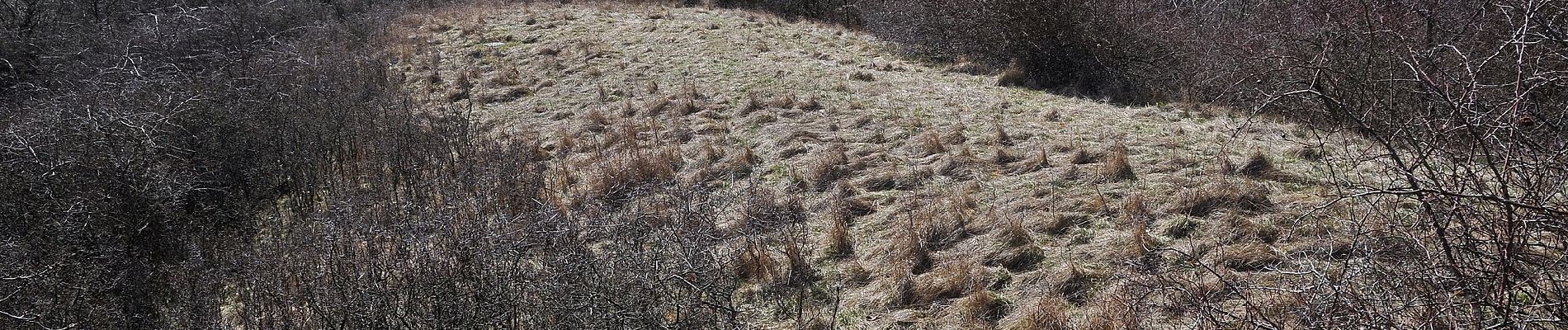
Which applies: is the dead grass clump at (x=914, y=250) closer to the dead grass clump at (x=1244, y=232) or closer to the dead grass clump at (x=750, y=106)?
the dead grass clump at (x=1244, y=232)

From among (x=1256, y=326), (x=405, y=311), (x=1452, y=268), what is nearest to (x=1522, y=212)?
(x=1452, y=268)

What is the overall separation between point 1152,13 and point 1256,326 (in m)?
7.22

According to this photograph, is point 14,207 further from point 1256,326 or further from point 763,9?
point 763,9

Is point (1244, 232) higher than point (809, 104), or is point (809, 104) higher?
point (1244, 232)

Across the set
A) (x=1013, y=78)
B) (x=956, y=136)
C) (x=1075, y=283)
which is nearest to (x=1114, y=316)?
(x=1075, y=283)

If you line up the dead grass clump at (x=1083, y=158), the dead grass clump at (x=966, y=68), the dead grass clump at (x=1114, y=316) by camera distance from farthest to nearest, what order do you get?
1. the dead grass clump at (x=966, y=68)
2. the dead grass clump at (x=1083, y=158)
3. the dead grass clump at (x=1114, y=316)

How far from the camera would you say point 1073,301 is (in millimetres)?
4383

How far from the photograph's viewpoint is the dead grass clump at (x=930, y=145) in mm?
6688

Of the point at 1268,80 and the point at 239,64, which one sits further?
the point at 239,64

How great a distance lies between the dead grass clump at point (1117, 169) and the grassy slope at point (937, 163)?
5cm

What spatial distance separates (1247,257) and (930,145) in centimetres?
263

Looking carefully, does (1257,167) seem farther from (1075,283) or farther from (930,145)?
(930,145)

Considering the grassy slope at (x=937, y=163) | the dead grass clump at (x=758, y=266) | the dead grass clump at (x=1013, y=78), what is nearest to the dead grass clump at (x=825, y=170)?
the grassy slope at (x=937, y=163)

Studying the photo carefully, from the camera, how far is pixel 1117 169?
18.8 ft
